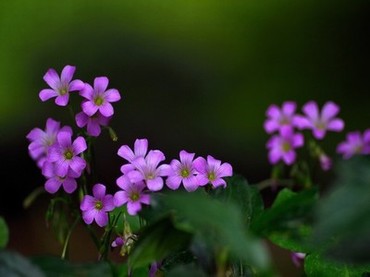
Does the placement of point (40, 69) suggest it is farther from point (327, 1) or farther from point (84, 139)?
point (84, 139)

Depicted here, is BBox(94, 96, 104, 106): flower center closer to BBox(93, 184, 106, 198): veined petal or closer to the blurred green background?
BBox(93, 184, 106, 198): veined petal

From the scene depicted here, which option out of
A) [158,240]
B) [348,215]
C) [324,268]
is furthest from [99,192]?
[348,215]

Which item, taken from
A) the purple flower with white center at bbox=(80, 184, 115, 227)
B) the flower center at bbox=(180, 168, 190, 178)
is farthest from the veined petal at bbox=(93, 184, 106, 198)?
the flower center at bbox=(180, 168, 190, 178)

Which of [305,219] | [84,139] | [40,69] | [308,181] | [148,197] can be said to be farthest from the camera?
[40,69]

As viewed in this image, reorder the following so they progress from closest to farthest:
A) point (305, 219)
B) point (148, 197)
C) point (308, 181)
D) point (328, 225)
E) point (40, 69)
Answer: point (328, 225) → point (305, 219) → point (148, 197) → point (308, 181) → point (40, 69)

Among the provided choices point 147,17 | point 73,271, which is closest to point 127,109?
point 147,17

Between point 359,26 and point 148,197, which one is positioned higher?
point 359,26
